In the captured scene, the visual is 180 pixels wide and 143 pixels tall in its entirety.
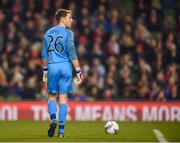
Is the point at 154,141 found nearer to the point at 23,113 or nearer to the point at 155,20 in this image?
the point at 23,113

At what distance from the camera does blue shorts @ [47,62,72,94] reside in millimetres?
12141

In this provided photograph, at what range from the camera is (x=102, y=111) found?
19.6 metres

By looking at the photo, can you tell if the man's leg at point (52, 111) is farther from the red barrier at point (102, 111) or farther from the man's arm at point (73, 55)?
the red barrier at point (102, 111)

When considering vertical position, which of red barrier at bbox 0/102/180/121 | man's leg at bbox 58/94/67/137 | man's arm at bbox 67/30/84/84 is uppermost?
man's arm at bbox 67/30/84/84

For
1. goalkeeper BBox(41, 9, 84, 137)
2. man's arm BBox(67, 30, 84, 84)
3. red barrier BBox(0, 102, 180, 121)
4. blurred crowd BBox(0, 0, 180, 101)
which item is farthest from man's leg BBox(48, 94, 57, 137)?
blurred crowd BBox(0, 0, 180, 101)

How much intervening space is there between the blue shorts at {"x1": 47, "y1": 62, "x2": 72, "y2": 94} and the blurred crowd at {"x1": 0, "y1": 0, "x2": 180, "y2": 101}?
26.2ft

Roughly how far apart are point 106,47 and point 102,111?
3.02 metres

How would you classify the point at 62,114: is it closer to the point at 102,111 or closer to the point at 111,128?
the point at 111,128

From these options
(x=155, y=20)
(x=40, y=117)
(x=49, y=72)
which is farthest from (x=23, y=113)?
(x=49, y=72)

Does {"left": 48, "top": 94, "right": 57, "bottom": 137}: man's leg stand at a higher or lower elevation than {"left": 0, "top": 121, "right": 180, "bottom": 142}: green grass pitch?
higher

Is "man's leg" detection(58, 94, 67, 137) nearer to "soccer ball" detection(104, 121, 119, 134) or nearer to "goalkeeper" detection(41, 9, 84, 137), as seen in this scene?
"goalkeeper" detection(41, 9, 84, 137)

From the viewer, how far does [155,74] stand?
2103cm

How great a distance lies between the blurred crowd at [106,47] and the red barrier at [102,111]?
23.4 inches

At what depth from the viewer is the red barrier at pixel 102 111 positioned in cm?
1938
